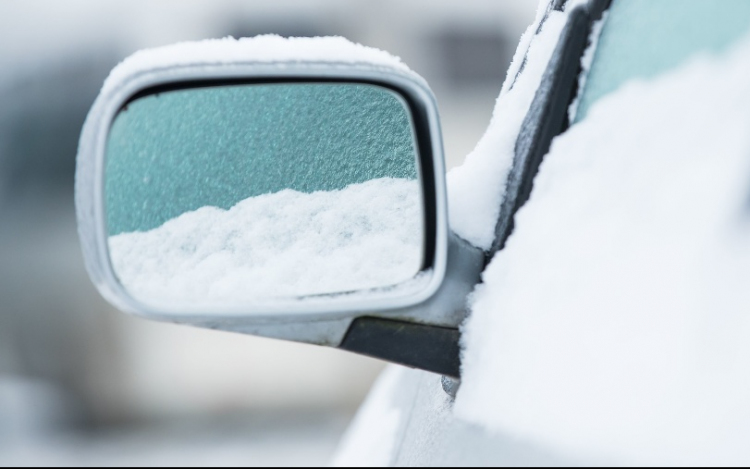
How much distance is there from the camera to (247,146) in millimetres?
959

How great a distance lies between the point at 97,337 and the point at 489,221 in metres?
6.74

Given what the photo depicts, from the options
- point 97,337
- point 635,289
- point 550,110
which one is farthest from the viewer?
point 97,337

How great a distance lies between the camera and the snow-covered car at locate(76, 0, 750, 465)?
76 centimetres

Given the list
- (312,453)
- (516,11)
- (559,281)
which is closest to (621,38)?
(559,281)

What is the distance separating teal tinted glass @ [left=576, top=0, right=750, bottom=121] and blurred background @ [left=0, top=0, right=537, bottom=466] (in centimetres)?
572

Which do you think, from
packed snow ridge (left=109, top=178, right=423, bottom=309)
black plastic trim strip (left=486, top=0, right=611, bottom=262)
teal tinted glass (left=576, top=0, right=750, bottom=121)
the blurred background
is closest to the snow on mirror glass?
packed snow ridge (left=109, top=178, right=423, bottom=309)

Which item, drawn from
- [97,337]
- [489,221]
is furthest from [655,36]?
[97,337]

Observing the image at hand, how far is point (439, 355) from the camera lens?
922mm

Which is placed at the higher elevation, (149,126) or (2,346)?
(149,126)

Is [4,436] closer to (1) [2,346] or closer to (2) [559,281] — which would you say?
(1) [2,346]

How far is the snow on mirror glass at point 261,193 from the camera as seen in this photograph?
2.88ft

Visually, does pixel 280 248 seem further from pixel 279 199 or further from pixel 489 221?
pixel 489 221

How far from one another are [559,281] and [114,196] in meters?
0.49

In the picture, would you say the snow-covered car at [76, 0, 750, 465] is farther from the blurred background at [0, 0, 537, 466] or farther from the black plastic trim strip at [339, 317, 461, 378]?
the blurred background at [0, 0, 537, 466]
